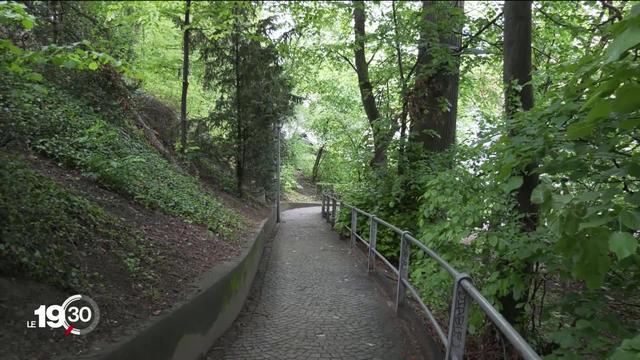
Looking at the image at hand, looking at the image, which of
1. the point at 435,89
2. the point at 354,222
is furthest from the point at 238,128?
the point at 435,89

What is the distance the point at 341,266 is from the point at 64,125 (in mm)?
5849

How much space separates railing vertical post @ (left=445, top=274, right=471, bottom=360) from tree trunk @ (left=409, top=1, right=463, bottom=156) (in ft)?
17.9

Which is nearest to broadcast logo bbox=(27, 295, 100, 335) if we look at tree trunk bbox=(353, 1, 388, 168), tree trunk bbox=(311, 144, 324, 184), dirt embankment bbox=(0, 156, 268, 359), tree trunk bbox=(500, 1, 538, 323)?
dirt embankment bbox=(0, 156, 268, 359)

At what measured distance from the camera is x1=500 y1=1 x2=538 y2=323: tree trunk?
423cm

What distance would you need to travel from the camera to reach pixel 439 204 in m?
4.62

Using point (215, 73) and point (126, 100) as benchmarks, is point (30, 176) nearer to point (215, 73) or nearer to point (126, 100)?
point (126, 100)

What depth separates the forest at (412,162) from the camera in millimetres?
2291

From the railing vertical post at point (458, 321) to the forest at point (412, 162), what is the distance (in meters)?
0.30

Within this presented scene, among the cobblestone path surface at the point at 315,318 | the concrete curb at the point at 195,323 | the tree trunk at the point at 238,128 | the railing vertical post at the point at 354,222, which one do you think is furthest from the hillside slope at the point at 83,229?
the tree trunk at the point at 238,128

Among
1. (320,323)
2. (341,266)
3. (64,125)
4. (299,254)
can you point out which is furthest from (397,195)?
(64,125)

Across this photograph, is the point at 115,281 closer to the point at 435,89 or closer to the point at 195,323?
the point at 195,323

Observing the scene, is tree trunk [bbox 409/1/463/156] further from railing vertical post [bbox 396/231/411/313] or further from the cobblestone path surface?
railing vertical post [bbox 396/231/411/313]

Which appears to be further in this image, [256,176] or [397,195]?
[256,176]

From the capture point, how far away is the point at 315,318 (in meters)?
5.65
